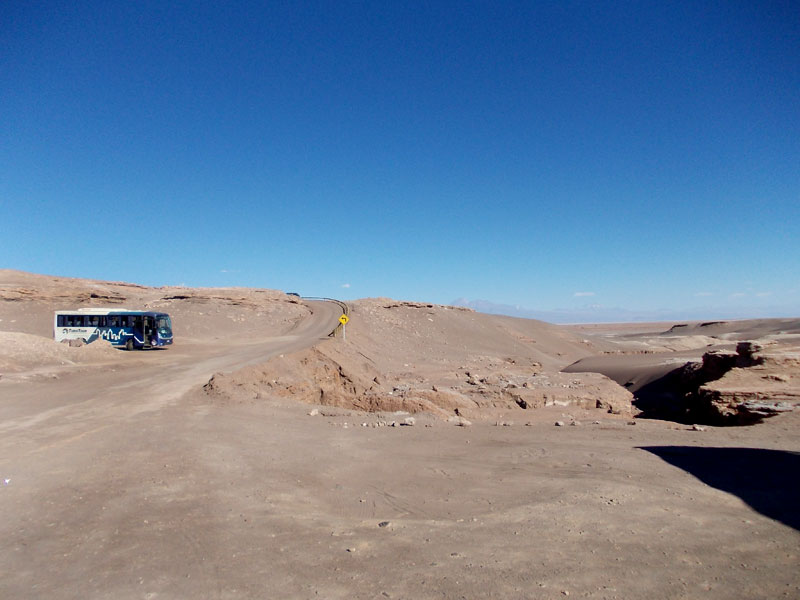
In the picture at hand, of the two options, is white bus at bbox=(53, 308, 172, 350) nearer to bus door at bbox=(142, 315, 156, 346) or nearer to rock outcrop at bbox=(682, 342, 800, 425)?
bus door at bbox=(142, 315, 156, 346)

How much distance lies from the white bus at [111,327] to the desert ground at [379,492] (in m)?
11.4

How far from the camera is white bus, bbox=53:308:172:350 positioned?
30938 millimetres

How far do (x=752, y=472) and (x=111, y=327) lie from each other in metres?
33.1

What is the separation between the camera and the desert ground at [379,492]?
4.74 m

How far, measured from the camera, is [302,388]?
18594mm

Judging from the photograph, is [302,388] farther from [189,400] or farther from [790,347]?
[790,347]

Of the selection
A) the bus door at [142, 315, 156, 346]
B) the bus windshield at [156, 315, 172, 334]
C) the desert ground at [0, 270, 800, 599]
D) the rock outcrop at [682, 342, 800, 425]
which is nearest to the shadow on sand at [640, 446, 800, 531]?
the desert ground at [0, 270, 800, 599]

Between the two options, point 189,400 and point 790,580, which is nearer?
point 790,580

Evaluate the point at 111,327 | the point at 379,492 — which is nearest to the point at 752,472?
the point at 379,492

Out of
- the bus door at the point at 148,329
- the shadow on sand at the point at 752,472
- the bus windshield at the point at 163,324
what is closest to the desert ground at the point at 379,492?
the shadow on sand at the point at 752,472

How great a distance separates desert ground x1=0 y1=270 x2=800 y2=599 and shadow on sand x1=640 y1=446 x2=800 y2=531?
53 mm

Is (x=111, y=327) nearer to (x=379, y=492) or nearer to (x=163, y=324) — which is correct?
(x=163, y=324)

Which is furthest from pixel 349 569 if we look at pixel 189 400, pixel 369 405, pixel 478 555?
pixel 369 405

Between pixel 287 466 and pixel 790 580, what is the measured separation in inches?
277
